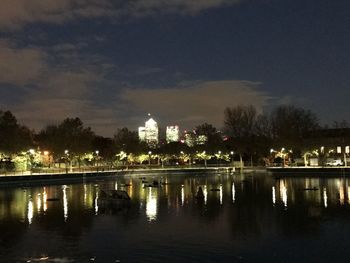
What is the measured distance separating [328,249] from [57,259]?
1181 centimetres

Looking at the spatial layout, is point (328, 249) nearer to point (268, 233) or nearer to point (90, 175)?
point (268, 233)

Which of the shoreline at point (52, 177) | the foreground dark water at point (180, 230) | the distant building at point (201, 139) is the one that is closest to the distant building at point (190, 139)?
the distant building at point (201, 139)

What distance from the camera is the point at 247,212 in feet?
115

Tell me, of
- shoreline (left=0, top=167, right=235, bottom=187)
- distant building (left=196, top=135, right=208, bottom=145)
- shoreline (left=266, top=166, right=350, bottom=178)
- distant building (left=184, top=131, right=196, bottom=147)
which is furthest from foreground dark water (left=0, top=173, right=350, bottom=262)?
distant building (left=184, top=131, right=196, bottom=147)

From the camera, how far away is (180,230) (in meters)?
27.4

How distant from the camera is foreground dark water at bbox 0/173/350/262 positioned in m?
21.2

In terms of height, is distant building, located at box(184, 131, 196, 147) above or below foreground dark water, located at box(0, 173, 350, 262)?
above

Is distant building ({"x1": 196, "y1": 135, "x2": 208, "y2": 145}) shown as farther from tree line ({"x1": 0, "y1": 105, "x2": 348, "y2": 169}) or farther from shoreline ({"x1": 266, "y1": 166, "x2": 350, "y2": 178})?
shoreline ({"x1": 266, "y1": 166, "x2": 350, "y2": 178})

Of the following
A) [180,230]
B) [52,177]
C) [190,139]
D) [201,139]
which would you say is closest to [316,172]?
[52,177]

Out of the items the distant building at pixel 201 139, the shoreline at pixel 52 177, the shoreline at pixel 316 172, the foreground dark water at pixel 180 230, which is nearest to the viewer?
the foreground dark water at pixel 180 230

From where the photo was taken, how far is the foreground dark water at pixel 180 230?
21.2 meters

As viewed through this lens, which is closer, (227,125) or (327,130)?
(227,125)

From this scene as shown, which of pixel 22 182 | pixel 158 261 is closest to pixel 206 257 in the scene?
pixel 158 261

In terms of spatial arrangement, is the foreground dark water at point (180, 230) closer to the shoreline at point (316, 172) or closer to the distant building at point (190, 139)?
the shoreline at point (316, 172)
